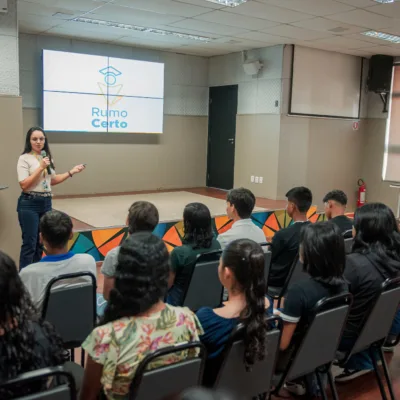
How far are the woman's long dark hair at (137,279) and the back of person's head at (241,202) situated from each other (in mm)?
1701

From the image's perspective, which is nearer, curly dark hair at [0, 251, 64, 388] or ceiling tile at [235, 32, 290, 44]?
curly dark hair at [0, 251, 64, 388]

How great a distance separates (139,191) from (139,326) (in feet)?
23.5

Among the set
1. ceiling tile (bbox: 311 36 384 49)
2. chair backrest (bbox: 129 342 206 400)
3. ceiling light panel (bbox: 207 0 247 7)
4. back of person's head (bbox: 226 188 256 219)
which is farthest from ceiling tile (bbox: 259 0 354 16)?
chair backrest (bbox: 129 342 206 400)

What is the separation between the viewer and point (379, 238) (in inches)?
94.0

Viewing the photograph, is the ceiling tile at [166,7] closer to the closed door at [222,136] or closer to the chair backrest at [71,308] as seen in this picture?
the closed door at [222,136]

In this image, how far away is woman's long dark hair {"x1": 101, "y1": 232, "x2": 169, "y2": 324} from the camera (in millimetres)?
1436

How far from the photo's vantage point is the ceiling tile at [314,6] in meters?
5.09

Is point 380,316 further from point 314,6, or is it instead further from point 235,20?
point 235,20

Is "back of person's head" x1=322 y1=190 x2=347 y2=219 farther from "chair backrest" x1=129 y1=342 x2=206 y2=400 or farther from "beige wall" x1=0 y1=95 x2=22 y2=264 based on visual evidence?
"beige wall" x1=0 y1=95 x2=22 y2=264

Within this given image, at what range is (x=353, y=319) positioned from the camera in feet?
7.54

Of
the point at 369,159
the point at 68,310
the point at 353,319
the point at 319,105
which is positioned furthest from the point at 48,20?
the point at 369,159

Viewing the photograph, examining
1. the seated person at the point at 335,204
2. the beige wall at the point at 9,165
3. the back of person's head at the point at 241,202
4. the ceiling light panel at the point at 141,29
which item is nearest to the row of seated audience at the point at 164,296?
the back of person's head at the point at 241,202

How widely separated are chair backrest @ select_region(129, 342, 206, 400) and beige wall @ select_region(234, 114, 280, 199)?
657cm

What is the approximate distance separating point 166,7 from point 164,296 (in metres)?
4.47
